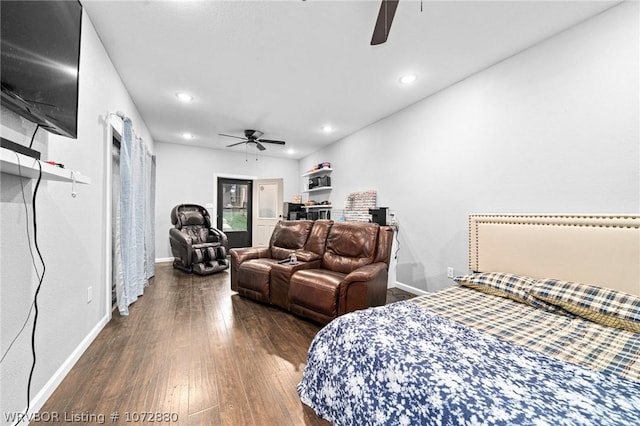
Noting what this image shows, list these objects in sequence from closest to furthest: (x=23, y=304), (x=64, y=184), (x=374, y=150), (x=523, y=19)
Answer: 1. (x=23, y=304)
2. (x=64, y=184)
3. (x=523, y=19)
4. (x=374, y=150)

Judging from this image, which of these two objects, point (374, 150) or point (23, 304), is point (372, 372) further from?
point (374, 150)

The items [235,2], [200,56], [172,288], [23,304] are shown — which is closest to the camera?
[23,304]

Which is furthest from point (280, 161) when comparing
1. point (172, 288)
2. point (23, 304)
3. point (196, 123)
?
point (23, 304)

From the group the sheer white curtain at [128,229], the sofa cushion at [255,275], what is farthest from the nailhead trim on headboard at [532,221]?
the sheer white curtain at [128,229]

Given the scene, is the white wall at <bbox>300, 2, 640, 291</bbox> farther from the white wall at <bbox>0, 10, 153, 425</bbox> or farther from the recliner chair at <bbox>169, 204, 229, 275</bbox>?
the white wall at <bbox>0, 10, 153, 425</bbox>

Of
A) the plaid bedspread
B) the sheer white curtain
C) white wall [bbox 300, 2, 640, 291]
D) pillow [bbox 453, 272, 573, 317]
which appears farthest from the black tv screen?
Answer: white wall [bbox 300, 2, 640, 291]

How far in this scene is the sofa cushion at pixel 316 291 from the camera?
2242 mm

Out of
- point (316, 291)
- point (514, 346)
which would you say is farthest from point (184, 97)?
point (514, 346)

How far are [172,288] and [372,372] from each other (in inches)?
138

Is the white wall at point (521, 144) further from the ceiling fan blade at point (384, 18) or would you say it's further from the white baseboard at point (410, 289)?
the ceiling fan blade at point (384, 18)

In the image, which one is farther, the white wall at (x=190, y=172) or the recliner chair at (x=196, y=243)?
the white wall at (x=190, y=172)

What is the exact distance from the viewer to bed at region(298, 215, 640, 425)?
77 cm

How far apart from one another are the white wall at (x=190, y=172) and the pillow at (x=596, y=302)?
→ 6023 mm

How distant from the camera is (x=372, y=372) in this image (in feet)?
3.35
